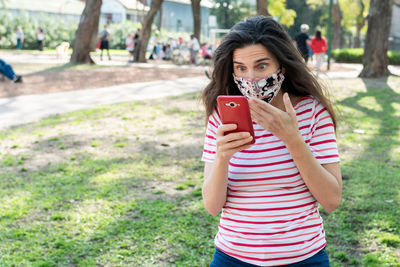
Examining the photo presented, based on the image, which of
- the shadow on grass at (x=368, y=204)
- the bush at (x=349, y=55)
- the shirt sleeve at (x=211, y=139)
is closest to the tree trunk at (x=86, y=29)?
the shadow on grass at (x=368, y=204)

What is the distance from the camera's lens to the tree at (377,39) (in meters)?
15.5

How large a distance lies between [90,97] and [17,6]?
43.1 metres

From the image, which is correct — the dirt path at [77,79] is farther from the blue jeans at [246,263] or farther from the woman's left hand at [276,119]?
the woman's left hand at [276,119]

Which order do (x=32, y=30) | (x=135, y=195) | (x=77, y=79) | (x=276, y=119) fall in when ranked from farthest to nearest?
(x=32, y=30), (x=77, y=79), (x=135, y=195), (x=276, y=119)

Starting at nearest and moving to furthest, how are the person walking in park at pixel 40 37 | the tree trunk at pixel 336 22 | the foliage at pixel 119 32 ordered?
the person walking in park at pixel 40 37, the tree trunk at pixel 336 22, the foliage at pixel 119 32

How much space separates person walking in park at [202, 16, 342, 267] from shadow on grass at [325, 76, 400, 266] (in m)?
2.04

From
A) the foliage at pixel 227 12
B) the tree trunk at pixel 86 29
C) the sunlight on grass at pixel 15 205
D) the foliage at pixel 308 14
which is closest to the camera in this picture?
the sunlight on grass at pixel 15 205

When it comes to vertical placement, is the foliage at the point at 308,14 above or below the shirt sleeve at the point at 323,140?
above

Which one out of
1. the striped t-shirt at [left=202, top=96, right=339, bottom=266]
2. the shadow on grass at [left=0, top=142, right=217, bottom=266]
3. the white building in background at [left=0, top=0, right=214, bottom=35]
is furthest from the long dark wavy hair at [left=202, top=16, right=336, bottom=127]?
the white building in background at [left=0, top=0, right=214, bottom=35]

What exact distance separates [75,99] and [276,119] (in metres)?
11.1

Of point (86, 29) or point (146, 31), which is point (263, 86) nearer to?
point (86, 29)

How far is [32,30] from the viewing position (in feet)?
128

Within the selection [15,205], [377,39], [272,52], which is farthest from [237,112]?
[377,39]

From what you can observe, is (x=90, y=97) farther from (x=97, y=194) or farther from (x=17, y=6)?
(x=17, y=6)
